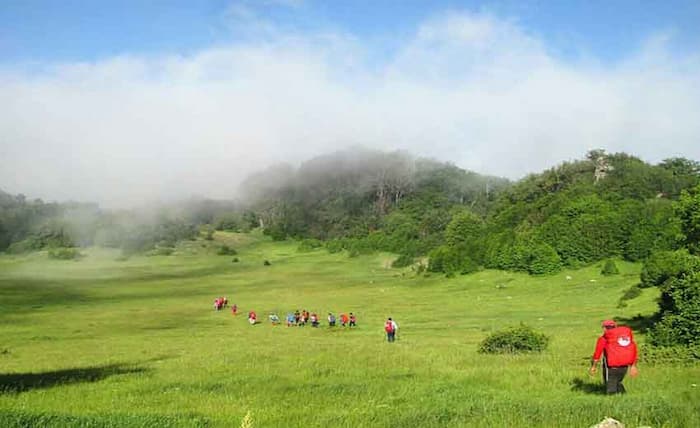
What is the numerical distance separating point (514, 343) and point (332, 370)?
1052cm

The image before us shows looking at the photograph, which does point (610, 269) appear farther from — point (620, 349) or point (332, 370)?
point (620, 349)

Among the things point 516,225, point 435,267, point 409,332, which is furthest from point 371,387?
point 516,225

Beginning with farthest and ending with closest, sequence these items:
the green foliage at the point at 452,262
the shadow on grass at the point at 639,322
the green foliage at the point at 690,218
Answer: the green foliage at the point at 452,262 < the shadow on grass at the point at 639,322 < the green foliage at the point at 690,218

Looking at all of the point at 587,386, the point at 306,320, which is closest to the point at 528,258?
the point at 306,320

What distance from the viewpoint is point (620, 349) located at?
14281 millimetres

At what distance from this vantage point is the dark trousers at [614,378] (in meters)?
14.7

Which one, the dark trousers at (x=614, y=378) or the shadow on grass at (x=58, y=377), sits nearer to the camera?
the dark trousers at (x=614, y=378)

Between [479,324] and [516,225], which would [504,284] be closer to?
[479,324]

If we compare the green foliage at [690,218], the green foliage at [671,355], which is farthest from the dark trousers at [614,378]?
the green foliage at [690,218]

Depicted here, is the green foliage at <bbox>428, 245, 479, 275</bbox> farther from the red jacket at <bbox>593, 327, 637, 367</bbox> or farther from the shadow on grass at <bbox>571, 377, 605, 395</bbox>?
the red jacket at <bbox>593, 327, 637, 367</bbox>

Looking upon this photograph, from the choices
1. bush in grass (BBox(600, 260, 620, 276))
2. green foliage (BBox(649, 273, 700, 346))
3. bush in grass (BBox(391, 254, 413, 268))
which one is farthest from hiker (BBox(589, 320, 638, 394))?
bush in grass (BBox(391, 254, 413, 268))

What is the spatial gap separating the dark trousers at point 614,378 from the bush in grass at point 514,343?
13.1m

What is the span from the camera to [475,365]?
2361 cm

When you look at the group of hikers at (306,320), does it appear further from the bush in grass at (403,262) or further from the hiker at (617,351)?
the bush in grass at (403,262)
